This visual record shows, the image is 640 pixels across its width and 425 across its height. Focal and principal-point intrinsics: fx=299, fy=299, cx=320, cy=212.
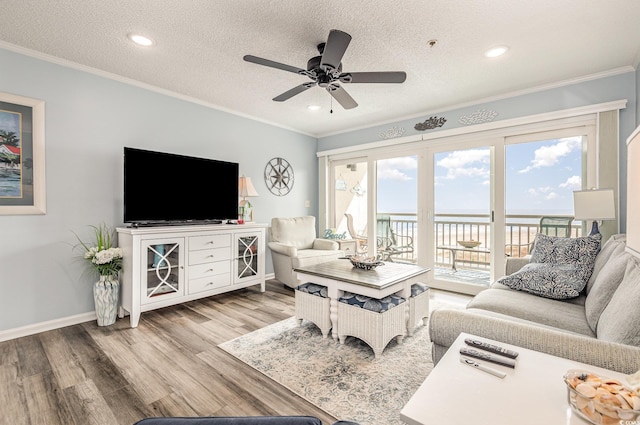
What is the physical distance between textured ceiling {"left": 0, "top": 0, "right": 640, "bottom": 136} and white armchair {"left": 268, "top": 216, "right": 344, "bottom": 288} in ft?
6.24

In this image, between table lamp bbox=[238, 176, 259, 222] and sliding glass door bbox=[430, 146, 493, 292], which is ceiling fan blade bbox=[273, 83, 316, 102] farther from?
sliding glass door bbox=[430, 146, 493, 292]

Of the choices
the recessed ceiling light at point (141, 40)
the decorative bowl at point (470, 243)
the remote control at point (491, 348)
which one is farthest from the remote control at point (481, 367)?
the decorative bowl at point (470, 243)

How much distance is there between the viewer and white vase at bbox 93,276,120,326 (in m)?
2.78

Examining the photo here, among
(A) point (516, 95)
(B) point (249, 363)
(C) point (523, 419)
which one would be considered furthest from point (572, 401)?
(A) point (516, 95)

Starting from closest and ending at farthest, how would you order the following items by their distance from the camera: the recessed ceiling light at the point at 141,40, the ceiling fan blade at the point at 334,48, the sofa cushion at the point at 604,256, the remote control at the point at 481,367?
the remote control at the point at 481,367
the ceiling fan blade at the point at 334,48
the sofa cushion at the point at 604,256
the recessed ceiling light at the point at 141,40

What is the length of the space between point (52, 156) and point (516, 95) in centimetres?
486

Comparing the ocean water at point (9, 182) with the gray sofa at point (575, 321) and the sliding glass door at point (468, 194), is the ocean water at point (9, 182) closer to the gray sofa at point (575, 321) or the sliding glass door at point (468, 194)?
the gray sofa at point (575, 321)

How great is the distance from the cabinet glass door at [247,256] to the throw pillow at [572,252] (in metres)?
2.99

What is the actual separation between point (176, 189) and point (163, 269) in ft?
2.85

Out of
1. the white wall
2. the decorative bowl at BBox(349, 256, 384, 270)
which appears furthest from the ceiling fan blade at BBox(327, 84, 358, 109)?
the white wall

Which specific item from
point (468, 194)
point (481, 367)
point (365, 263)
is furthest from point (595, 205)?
point (481, 367)

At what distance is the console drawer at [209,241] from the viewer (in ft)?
10.6

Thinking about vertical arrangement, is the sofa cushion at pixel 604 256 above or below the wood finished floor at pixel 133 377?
above

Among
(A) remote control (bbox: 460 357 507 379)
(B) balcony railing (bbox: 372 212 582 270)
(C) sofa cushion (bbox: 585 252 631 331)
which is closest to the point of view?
(A) remote control (bbox: 460 357 507 379)
